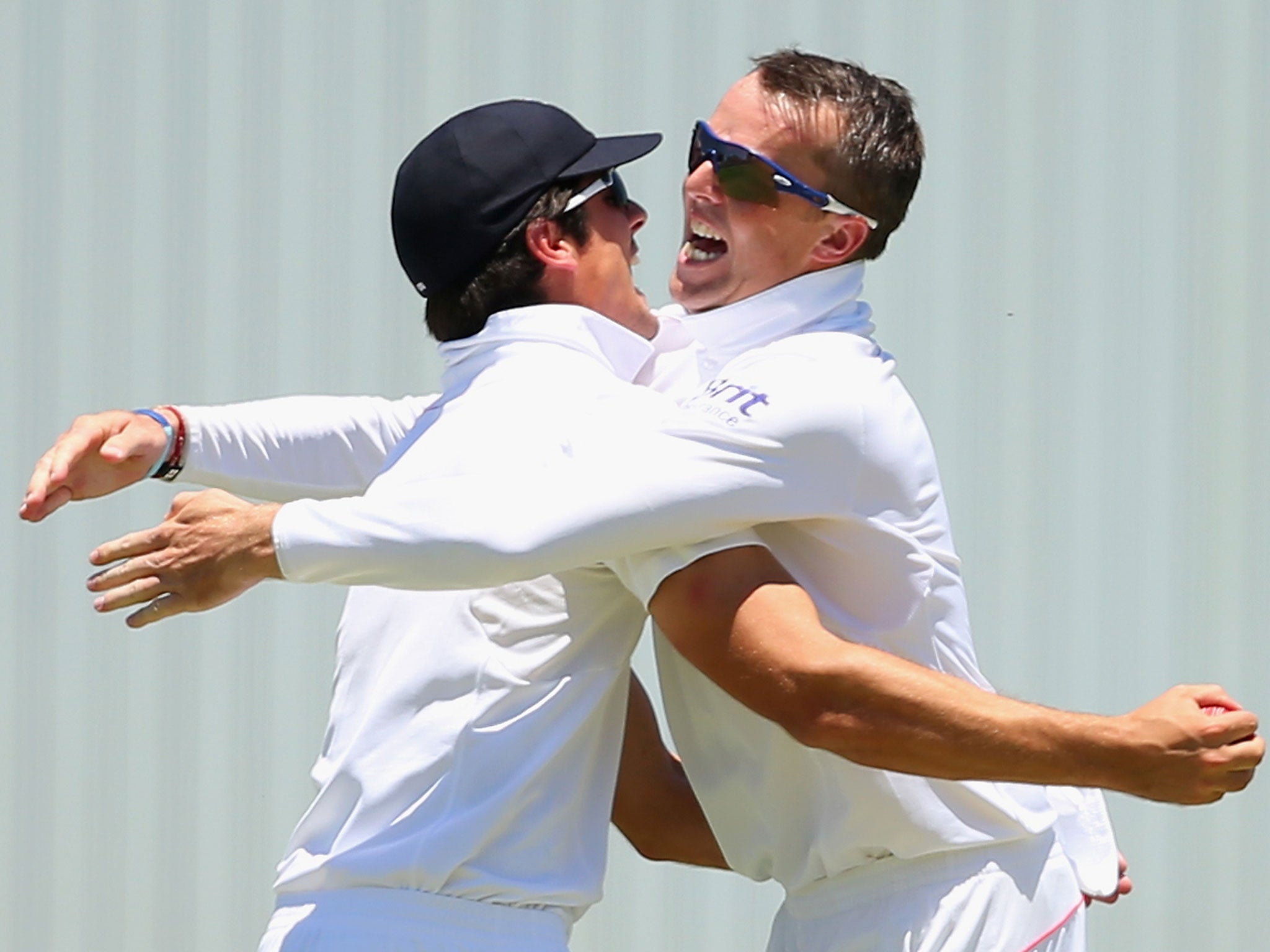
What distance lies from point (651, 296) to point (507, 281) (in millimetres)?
1508

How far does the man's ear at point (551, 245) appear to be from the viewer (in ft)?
8.18

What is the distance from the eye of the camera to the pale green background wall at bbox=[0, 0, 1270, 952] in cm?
395

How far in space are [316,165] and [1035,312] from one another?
5.25ft

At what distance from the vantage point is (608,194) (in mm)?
2598

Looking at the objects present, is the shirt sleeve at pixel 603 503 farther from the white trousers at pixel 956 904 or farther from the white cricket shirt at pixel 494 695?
the white trousers at pixel 956 904

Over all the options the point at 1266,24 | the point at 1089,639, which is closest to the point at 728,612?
the point at 1089,639

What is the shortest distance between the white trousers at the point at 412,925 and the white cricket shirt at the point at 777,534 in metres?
0.35

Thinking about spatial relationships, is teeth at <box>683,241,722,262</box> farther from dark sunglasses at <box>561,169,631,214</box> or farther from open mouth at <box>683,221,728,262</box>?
dark sunglasses at <box>561,169,631,214</box>

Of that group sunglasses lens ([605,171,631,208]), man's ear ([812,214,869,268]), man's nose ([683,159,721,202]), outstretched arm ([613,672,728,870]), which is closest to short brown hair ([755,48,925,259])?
man's ear ([812,214,869,268])

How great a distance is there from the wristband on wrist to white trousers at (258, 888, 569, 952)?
0.69 meters

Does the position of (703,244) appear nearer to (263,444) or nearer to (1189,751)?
(263,444)

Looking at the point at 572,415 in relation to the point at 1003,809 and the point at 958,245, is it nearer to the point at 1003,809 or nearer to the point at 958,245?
the point at 1003,809

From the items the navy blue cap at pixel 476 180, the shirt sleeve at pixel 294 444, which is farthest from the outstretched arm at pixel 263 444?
the navy blue cap at pixel 476 180

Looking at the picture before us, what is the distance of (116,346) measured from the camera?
13.5 ft
